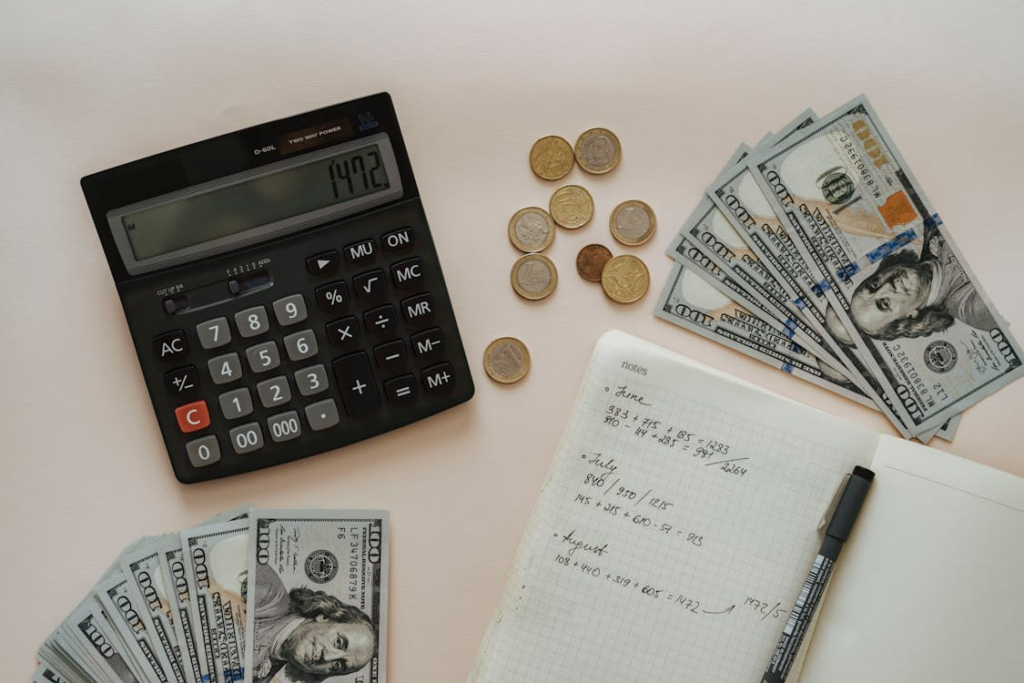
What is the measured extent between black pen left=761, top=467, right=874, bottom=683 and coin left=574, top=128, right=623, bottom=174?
1.11 feet

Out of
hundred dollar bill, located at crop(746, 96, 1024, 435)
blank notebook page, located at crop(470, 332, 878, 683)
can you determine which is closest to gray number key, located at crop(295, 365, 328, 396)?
blank notebook page, located at crop(470, 332, 878, 683)

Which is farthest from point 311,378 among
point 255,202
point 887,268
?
point 887,268

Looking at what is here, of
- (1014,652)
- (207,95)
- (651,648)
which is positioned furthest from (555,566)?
(207,95)

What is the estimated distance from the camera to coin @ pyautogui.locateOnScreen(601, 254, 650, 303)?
2.27 ft

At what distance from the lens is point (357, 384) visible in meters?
0.66

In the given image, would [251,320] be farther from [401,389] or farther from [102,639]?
[102,639]

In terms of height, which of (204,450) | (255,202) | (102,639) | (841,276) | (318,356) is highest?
(841,276)

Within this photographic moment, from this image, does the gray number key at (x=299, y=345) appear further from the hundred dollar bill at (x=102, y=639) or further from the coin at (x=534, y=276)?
the hundred dollar bill at (x=102, y=639)

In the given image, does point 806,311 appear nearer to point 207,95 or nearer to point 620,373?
point 620,373

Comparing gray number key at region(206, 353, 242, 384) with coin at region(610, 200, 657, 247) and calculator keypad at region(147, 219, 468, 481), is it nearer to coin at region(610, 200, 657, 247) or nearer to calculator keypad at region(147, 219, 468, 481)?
calculator keypad at region(147, 219, 468, 481)

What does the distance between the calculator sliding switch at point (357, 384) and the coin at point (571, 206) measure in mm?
204

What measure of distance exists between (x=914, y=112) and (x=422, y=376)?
19.2 inches

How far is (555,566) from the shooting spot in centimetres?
68

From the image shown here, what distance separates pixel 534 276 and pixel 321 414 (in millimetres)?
215
